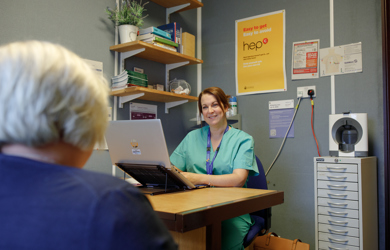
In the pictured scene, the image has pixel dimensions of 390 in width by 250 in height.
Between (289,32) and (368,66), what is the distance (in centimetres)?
77

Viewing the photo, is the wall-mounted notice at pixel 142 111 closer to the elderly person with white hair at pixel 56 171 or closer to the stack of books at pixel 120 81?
the stack of books at pixel 120 81

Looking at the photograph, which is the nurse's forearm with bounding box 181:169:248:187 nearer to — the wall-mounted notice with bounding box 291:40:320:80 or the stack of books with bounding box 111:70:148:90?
the stack of books with bounding box 111:70:148:90

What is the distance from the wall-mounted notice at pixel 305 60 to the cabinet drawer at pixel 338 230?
4.13ft

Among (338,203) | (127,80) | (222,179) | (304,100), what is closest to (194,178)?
(222,179)

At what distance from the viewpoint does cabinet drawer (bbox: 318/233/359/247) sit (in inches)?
93.2

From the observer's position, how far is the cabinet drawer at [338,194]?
7.84 ft

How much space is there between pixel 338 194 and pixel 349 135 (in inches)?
18.9

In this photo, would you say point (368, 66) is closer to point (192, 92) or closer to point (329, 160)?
point (329, 160)

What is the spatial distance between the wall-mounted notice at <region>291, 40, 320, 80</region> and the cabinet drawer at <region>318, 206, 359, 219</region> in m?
1.14

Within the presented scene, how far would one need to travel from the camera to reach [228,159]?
2168 mm

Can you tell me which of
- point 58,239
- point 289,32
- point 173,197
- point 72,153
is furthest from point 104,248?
point 289,32

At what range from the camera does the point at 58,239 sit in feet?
1.56

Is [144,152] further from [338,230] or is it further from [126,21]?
[338,230]

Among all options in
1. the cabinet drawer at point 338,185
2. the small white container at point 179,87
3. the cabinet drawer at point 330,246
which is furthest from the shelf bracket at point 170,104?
the cabinet drawer at point 330,246
